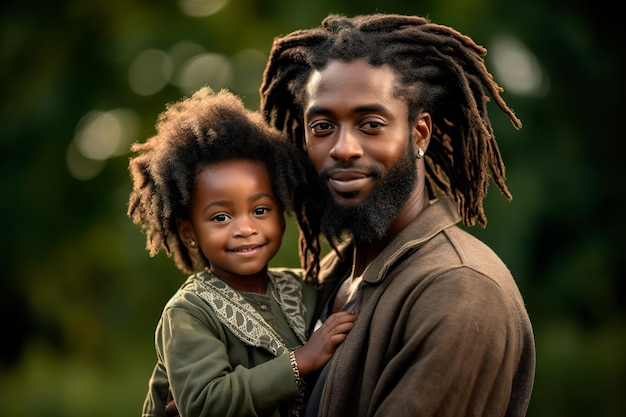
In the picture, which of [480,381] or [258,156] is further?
[258,156]

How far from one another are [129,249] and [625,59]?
453 centimetres

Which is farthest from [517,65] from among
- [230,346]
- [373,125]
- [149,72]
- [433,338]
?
[433,338]

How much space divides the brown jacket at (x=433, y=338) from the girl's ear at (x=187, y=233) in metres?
0.73

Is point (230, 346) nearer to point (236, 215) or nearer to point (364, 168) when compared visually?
point (236, 215)

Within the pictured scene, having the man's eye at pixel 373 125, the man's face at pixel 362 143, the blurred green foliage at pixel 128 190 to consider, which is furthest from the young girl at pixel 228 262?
the blurred green foliage at pixel 128 190

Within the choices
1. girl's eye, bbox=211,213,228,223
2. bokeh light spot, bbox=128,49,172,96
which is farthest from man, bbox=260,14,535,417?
bokeh light spot, bbox=128,49,172,96

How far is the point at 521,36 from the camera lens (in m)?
8.04

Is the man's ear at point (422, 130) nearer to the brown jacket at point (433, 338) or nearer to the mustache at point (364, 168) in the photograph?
the mustache at point (364, 168)

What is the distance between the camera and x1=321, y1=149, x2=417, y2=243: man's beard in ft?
10.9

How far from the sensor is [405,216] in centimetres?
346

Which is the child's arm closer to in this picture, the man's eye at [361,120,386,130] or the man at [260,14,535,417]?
the man at [260,14,535,417]

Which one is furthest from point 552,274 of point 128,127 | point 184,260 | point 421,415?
point 421,415

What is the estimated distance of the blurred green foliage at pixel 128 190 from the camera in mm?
7766

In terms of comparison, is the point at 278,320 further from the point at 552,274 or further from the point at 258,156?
the point at 552,274
